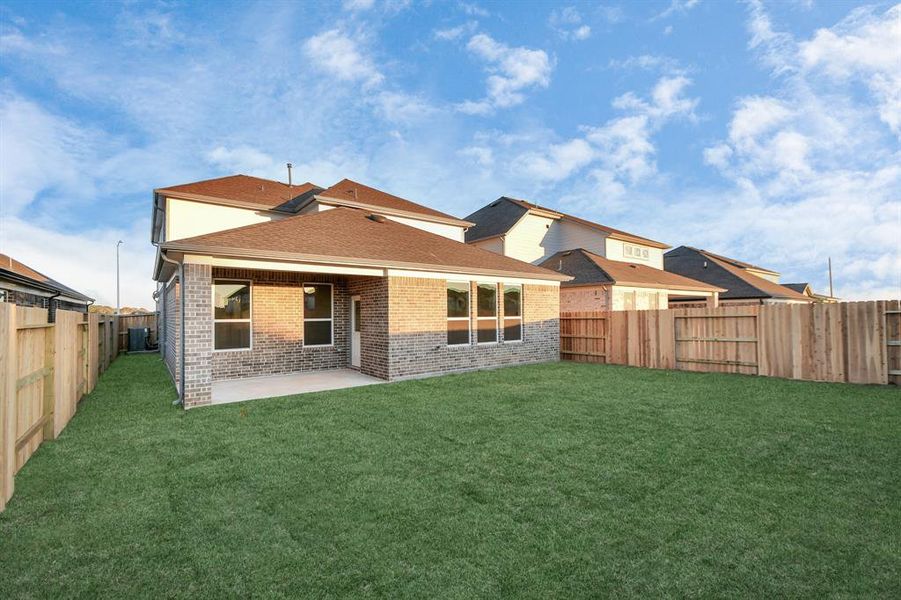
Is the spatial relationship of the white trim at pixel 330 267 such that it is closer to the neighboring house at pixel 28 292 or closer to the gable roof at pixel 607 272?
the neighboring house at pixel 28 292

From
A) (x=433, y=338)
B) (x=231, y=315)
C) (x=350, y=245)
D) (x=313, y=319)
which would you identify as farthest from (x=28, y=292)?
(x=433, y=338)

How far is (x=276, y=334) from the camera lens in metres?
11.6

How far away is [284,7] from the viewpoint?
38.5 ft

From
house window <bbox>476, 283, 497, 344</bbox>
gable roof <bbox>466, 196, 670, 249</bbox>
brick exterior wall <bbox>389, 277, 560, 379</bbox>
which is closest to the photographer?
brick exterior wall <bbox>389, 277, 560, 379</bbox>

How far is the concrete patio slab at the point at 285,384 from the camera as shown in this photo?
897cm

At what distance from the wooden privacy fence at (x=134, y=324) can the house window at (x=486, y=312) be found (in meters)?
18.2

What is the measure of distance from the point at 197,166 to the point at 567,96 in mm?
15536

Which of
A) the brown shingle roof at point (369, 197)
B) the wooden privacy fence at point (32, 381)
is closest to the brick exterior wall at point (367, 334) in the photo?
the wooden privacy fence at point (32, 381)

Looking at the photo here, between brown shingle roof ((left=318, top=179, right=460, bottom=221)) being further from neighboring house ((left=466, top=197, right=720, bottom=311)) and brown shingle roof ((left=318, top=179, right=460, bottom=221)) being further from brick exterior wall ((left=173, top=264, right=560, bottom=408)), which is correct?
neighboring house ((left=466, top=197, right=720, bottom=311))

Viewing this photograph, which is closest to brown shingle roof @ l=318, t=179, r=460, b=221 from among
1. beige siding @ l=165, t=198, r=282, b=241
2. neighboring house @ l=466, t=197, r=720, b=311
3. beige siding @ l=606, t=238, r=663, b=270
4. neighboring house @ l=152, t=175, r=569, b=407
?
neighboring house @ l=152, t=175, r=569, b=407

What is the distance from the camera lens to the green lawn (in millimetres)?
2740

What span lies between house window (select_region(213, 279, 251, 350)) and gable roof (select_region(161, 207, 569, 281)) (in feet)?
5.16

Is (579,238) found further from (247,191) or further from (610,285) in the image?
(247,191)

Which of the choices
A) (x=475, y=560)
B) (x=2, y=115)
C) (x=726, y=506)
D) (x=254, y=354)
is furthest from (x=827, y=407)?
(x=2, y=115)
